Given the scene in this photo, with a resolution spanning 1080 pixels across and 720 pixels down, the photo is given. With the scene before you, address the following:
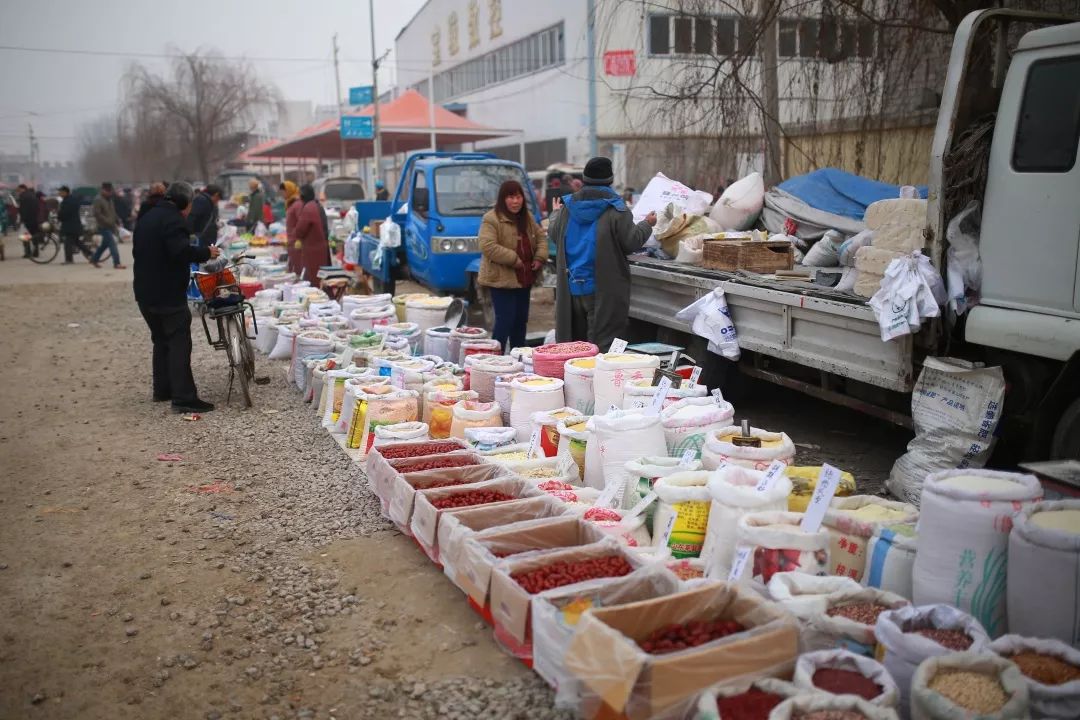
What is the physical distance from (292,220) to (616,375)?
9.57 m

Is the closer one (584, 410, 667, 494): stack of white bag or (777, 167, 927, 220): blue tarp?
(584, 410, 667, 494): stack of white bag

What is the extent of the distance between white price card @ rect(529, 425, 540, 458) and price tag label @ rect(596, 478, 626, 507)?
3.19ft

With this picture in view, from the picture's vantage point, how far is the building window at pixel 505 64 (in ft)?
127

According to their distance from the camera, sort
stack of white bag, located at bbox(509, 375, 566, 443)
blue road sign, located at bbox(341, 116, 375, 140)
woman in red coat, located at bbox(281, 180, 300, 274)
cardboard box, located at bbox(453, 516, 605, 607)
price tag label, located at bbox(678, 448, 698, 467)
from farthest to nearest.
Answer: blue road sign, located at bbox(341, 116, 375, 140), woman in red coat, located at bbox(281, 180, 300, 274), stack of white bag, located at bbox(509, 375, 566, 443), price tag label, located at bbox(678, 448, 698, 467), cardboard box, located at bbox(453, 516, 605, 607)

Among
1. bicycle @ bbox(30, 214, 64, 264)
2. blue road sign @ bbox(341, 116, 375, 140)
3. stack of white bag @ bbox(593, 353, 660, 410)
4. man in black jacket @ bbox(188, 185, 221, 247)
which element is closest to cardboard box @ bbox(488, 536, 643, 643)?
stack of white bag @ bbox(593, 353, 660, 410)

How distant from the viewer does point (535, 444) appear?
5.77 meters

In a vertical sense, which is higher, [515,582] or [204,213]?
[204,213]

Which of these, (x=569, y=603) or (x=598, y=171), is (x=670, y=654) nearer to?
(x=569, y=603)

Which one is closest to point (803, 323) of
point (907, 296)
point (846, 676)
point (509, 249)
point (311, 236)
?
point (907, 296)

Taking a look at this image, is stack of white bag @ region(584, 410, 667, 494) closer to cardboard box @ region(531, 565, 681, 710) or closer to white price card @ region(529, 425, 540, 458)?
white price card @ region(529, 425, 540, 458)

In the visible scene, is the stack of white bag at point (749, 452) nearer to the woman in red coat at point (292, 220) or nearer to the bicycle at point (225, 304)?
the bicycle at point (225, 304)

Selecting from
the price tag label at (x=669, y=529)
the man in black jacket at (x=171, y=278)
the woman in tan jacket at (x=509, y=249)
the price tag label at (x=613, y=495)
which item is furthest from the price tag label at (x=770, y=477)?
the man in black jacket at (x=171, y=278)

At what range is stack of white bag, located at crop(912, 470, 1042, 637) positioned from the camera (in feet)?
10.9

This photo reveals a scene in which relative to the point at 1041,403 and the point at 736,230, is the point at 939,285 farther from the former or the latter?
the point at 736,230
